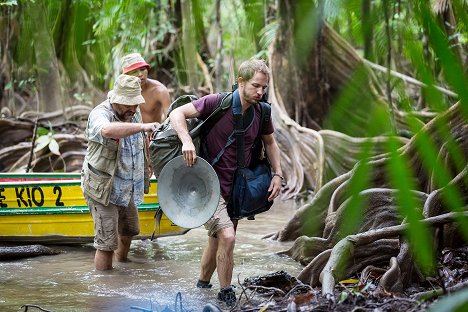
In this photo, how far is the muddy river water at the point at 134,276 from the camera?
19.2 feet

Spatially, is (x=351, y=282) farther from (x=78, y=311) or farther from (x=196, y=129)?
(x=78, y=311)

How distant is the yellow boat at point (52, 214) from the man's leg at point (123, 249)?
2.15 feet

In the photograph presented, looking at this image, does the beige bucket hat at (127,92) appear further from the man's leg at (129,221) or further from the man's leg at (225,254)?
the man's leg at (225,254)

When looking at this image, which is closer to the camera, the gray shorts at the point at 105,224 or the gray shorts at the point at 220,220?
the gray shorts at the point at 220,220

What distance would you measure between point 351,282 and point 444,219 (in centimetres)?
92

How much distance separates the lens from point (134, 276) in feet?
22.9

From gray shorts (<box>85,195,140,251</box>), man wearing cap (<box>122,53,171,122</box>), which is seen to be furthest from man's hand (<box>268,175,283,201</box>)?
man wearing cap (<box>122,53,171,122</box>)

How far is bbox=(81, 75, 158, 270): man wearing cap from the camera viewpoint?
6629 millimetres

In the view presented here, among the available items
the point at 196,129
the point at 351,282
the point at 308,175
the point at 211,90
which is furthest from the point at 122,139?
the point at 211,90

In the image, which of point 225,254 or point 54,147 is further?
point 54,147

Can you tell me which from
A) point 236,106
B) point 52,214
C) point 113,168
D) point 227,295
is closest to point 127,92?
point 113,168

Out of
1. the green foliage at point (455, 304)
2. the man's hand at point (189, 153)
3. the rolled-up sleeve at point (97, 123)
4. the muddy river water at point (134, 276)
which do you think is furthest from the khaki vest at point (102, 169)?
the green foliage at point (455, 304)

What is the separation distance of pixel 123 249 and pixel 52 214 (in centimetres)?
122

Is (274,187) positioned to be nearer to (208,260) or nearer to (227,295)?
(208,260)
